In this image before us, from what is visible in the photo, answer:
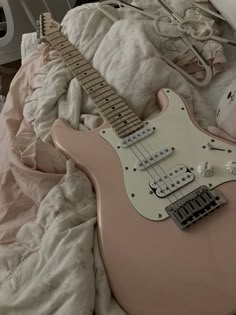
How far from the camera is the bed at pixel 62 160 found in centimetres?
74

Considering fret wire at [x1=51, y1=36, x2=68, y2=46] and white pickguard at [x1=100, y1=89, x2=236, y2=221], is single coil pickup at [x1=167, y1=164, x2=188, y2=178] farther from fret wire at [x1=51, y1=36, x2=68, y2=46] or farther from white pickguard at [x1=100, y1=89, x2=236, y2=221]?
fret wire at [x1=51, y1=36, x2=68, y2=46]

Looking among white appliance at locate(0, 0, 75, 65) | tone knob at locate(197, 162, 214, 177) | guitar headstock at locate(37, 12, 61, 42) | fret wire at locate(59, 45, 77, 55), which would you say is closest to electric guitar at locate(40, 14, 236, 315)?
tone knob at locate(197, 162, 214, 177)

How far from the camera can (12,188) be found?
93 cm

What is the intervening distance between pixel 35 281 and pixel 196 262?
9.6 inches

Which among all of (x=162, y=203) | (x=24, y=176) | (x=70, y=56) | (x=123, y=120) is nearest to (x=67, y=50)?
(x=70, y=56)

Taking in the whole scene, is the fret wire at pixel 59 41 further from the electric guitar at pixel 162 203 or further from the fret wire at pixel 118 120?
the fret wire at pixel 118 120

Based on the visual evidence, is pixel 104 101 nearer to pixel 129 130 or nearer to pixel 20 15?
pixel 129 130

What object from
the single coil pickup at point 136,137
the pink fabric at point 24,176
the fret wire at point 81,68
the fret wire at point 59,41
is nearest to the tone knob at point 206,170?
the single coil pickup at point 136,137

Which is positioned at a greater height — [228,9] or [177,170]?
[228,9]

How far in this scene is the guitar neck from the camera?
3.10 feet

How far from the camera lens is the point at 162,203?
821 millimetres

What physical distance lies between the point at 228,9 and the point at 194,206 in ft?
1.58

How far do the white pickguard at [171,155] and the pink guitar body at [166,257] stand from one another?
13 mm

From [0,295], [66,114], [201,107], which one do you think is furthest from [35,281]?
[201,107]
